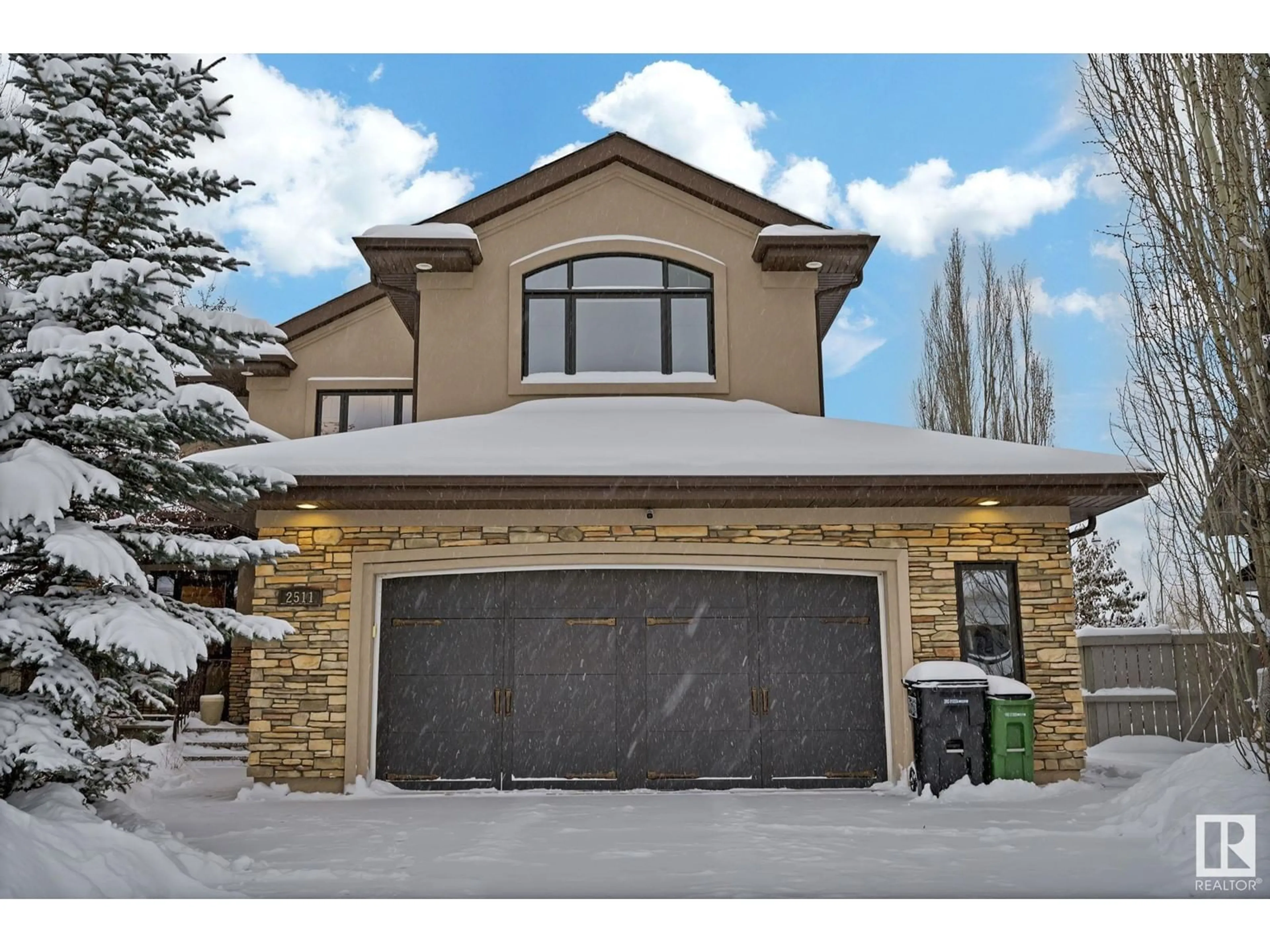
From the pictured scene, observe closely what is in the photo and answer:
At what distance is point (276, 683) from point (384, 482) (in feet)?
7.36

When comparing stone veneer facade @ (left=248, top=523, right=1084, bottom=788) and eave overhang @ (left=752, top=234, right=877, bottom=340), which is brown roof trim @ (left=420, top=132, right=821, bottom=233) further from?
stone veneer facade @ (left=248, top=523, right=1084, bottom=788)

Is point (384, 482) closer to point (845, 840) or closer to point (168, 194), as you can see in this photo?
point (168, 194)

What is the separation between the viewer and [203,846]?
644 centimetres

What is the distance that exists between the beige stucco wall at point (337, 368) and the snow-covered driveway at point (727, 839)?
683cm

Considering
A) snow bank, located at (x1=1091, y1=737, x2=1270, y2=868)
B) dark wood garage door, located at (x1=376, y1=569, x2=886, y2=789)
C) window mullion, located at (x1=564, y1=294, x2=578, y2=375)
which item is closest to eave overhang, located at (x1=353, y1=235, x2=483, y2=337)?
window mullion, located at (x1=564, y1=294, x2=578, y2=375)

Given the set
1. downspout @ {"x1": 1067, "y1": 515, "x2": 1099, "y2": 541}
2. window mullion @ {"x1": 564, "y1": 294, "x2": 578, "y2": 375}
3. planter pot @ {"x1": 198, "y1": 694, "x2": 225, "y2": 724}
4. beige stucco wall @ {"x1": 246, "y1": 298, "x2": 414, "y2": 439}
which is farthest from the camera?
beige stucco wall @ {"x1": 246, "y1": 298, "x2": 414, "y2": 439}

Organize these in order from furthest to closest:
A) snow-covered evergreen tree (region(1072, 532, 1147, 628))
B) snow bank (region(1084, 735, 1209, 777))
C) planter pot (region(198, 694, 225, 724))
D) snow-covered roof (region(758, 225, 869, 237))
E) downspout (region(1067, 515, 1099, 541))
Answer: snow-covered evergreen tree (region(1072, 532, 1147, 628)) → planter pot (region(198, 694, 225, 724)) → snow-covered roof (region(758, 225, 869, 237)) → downspout (region(1067, 515, 1099, 541)) → snow bank (region(1084, 735, 1209, 777))

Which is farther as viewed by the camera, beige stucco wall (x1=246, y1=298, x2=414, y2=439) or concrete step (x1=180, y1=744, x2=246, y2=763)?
beige stucco wall (x1=246, y1=298, x2=414, y2=439)

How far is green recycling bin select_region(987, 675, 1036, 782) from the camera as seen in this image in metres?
8.44

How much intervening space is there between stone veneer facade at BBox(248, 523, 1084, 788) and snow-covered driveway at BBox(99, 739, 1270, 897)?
1.53 feet

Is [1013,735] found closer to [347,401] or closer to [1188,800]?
[1188,800]

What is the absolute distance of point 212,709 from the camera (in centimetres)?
1443

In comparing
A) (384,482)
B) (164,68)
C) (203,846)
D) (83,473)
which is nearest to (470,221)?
(384,482)

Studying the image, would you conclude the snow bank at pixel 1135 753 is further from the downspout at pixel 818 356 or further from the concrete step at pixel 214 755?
the concrete step at pixel 214 755
